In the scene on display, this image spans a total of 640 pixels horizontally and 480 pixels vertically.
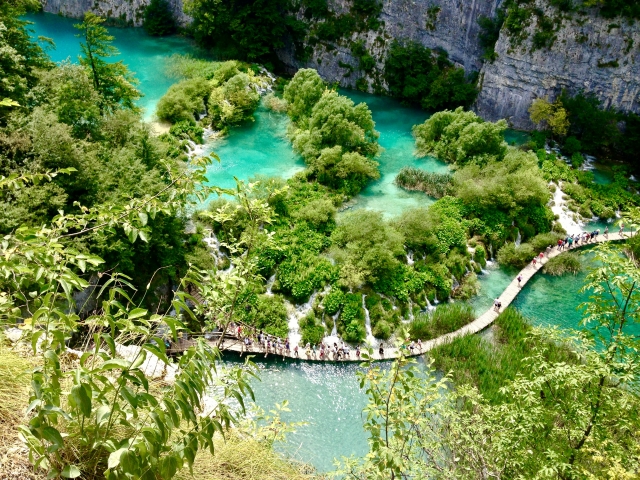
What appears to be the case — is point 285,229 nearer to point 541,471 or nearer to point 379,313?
point 379,313

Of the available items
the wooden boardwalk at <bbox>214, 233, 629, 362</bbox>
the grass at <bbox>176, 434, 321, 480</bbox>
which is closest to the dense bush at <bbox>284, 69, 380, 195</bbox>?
the wooden boardwalk at <bbox>214, 233, 629, 362</bbox>

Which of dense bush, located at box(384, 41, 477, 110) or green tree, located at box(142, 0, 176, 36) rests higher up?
green tree, located at box(142, 0, 176, 36)

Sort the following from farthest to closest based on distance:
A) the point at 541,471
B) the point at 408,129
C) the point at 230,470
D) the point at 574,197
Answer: the point at 408,129 → the point at 574,197 → the point at 541,471 → the point at 230,470

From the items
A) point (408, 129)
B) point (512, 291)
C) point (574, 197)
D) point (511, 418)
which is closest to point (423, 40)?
point (408, 129)

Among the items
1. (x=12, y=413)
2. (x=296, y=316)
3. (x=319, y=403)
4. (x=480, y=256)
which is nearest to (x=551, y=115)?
(x=480, y=256)

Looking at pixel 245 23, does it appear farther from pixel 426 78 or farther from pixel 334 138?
pixel 334 138

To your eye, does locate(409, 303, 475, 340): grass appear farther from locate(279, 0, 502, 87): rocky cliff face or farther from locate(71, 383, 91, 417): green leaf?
locate(279, 0, 502, 87): rocky cliff face
